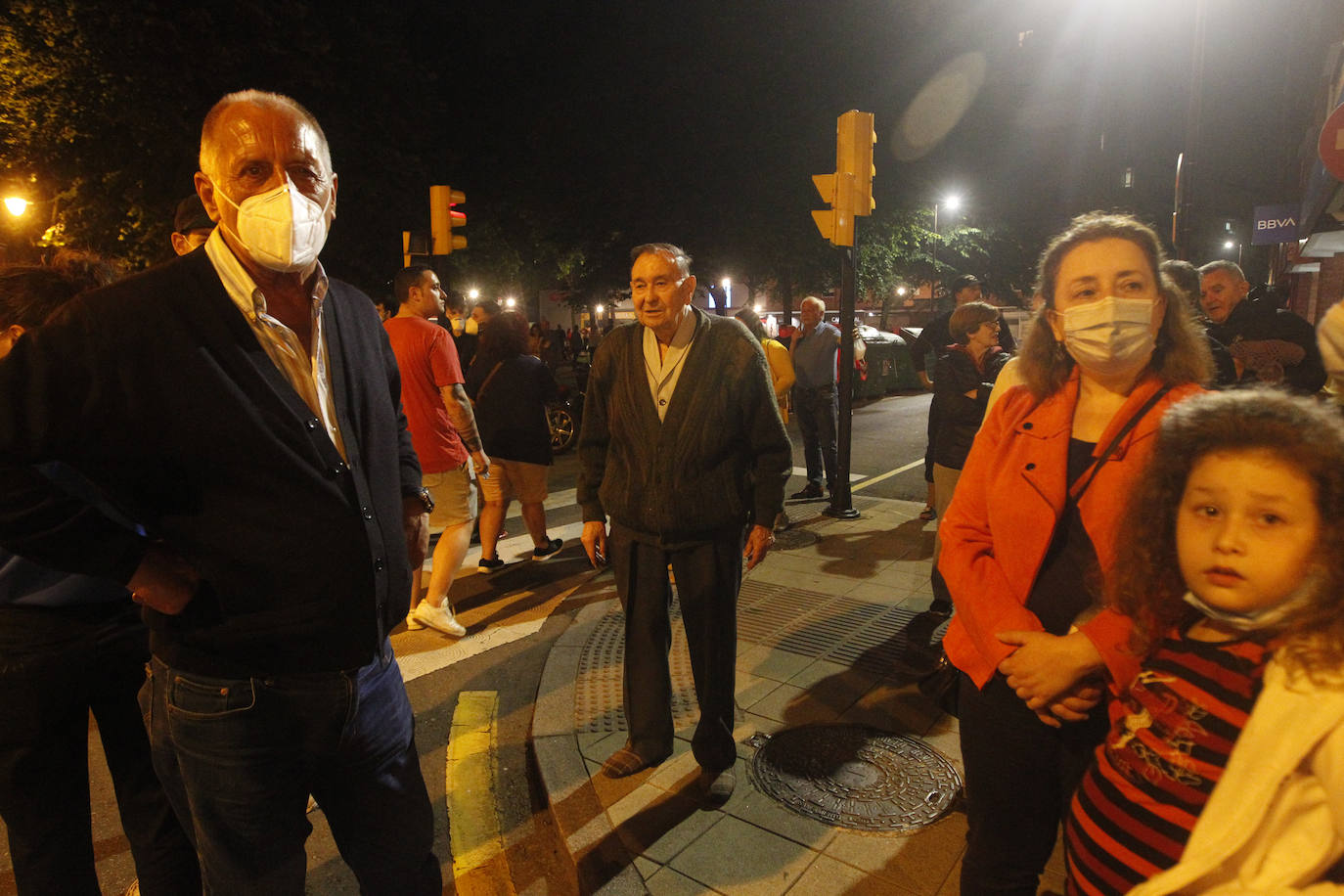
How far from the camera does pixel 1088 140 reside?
34.8m

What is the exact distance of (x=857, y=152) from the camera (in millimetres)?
7152

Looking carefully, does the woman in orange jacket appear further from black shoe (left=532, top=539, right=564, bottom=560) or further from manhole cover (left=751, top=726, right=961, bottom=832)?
black shoe (left=532, top=539, right=564, bottom=560)

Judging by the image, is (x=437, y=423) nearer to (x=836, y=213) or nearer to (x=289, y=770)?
(x=289, y=770)

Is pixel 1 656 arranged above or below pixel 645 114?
below

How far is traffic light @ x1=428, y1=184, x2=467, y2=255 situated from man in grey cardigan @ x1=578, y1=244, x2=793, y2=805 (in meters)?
6.48

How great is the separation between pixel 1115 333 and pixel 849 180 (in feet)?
19.0

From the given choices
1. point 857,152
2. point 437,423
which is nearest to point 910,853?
point 437,423

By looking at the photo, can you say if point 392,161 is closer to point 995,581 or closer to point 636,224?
point 636,224

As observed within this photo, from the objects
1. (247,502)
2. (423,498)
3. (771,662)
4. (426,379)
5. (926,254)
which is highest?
(926,254)

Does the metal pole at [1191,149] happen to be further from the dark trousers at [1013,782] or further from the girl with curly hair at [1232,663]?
the girl with curly hair at [1232,663]

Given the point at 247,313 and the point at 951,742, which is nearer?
the point at 247,313

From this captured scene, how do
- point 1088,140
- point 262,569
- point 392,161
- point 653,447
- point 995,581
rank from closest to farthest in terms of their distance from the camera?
1. point 262,569
2. point 995,581
3. point 653,447
4. point 392,161
5. point 1088,140

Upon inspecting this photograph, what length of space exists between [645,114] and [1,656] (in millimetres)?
17942

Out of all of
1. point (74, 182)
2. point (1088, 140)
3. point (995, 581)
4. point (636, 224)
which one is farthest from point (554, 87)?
point (1088, 140)
